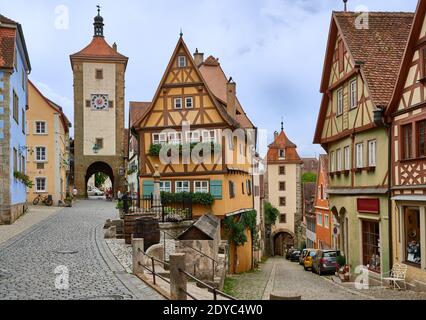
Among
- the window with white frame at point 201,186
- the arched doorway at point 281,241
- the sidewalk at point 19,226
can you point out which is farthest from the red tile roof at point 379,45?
the arched doorway at point 281,241

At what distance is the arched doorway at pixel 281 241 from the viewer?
71531 millimetres

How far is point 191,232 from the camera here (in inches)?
711

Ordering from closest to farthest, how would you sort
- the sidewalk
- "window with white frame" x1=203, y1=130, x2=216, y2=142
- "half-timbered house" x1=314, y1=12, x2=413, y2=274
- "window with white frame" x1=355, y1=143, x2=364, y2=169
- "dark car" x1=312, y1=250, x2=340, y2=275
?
"half-timbered house" x1=314, y1=12, x2=413, y2=274, the sidewalk, "window with white frame" x1=355, y1=143, x2=364, y2=169, "dark car" x1=312, y1=250, x2=340, y2=275, "window with white frame" x1=203, y1=130, x2=216, y2=142

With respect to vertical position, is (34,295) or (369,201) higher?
(369,201)

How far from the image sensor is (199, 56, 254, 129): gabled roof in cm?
3758

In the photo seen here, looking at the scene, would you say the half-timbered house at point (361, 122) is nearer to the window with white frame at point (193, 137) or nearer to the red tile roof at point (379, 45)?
the red tile roof at point (379, 45)

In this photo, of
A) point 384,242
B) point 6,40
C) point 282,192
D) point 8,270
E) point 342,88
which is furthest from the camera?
point 282,192

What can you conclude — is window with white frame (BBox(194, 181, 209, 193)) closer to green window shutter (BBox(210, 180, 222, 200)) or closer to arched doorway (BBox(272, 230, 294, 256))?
green window shutter (BBox(210, 180, 222, 200))

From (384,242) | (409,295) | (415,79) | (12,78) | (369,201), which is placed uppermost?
(12,78)

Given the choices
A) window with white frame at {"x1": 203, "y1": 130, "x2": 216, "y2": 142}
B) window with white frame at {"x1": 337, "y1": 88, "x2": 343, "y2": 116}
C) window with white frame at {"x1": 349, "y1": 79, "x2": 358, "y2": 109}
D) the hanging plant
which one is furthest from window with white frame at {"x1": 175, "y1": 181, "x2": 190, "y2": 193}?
window with white frame at {"x1": 349, "y1": 79, "x2": 358, "y2": 109}
